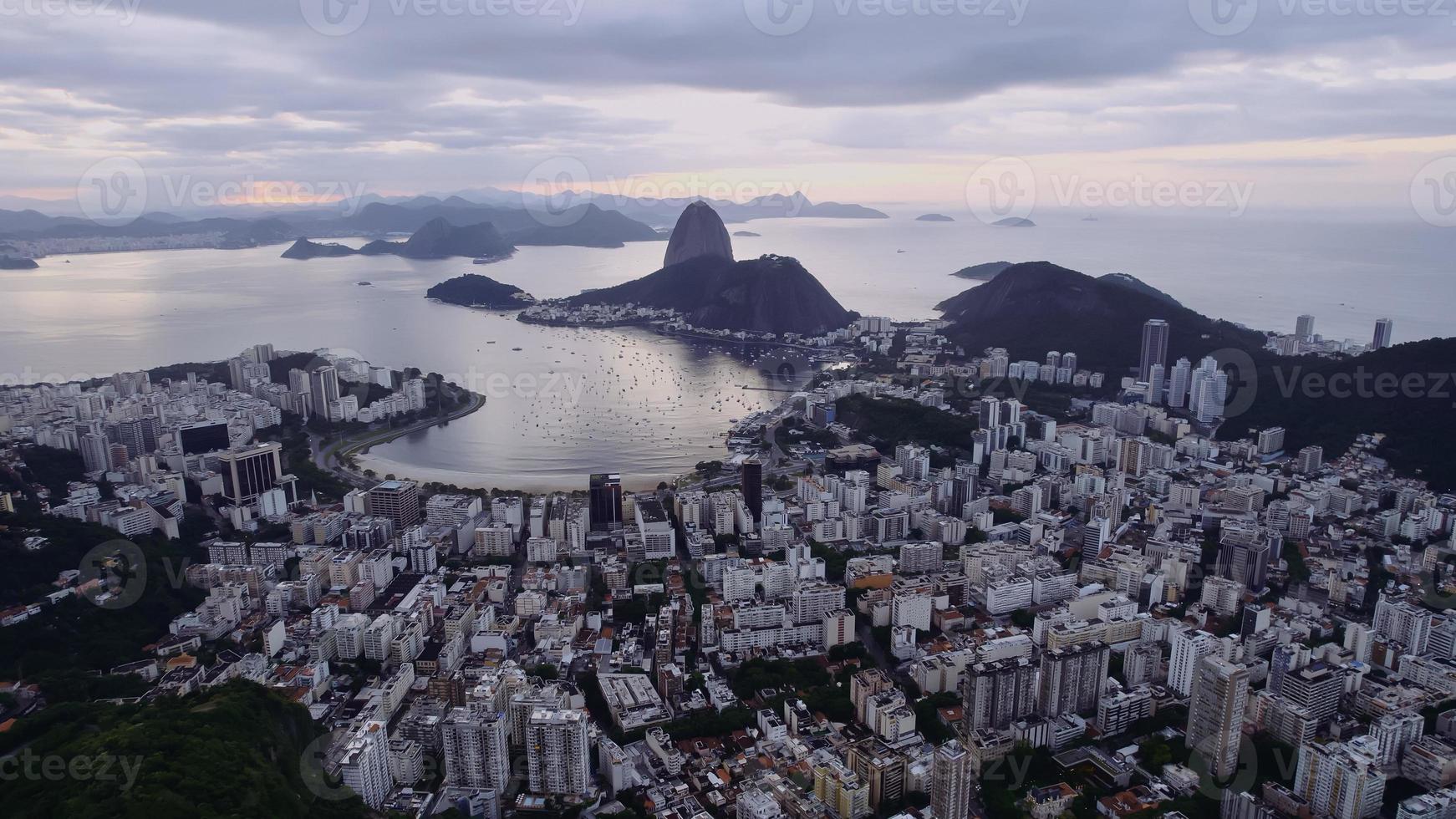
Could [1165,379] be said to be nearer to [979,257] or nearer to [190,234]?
[979,257]

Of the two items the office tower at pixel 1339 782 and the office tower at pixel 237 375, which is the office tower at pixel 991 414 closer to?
the office tower at pixel 1339 782

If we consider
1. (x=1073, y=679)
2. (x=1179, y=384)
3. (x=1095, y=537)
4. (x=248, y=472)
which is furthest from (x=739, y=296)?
(x=1073, y=679)

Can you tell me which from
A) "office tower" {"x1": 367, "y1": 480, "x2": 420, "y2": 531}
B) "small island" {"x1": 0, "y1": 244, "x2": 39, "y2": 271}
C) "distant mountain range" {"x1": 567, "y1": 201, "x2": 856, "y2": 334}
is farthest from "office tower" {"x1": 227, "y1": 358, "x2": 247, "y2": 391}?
"small island" {"x1": 0, "y1": 244, "x2": 39, "y2": 271}

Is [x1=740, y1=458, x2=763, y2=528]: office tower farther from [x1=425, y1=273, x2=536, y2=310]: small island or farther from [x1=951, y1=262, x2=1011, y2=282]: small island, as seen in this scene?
[x1=951, y1=262, x2=1011, y2=282]: small island

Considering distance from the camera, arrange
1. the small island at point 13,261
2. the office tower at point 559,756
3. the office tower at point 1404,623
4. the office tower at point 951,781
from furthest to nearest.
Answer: the small island at point 13,261
the office tower at point 1404,623
the office tower at point 559,756
the office tower at point 951,781

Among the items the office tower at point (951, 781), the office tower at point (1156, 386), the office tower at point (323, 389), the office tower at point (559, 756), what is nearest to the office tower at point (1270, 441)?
the office tower at point (1156, 386)

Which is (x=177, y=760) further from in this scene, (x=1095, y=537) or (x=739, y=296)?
(x=739, y=296)
